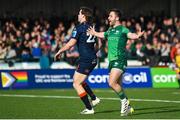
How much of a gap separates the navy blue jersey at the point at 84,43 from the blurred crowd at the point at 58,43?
11169mm

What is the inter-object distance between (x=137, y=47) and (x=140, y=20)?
171 inches

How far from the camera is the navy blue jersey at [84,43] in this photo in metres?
14.9

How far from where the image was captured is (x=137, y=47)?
1150 inches

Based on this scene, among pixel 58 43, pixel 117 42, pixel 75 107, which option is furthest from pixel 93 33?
pixel 58 43

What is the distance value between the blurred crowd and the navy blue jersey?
11.2 meters

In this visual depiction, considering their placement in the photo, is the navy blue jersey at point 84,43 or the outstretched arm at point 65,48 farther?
the navy blue jersey at point 84,43

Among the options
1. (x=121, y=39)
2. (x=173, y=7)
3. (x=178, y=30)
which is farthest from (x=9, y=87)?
(x=173, y=7)

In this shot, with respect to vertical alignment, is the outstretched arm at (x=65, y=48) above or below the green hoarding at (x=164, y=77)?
above

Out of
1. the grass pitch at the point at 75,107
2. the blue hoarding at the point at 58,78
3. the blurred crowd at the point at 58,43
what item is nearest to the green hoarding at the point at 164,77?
the blue hoarding at the point at 58,78

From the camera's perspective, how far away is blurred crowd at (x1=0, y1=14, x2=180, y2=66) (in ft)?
92.0

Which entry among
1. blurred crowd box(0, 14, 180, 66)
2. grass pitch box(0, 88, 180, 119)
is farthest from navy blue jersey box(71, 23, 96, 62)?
blurred crowd box(0, 14, 180, 66)

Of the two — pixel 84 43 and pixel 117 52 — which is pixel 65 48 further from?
pixel 117 52

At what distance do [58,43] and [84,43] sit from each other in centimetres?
1400

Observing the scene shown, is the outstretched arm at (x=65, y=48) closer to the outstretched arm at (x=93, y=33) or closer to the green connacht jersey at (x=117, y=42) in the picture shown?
the outstretched arm at (x=93, y=33)
